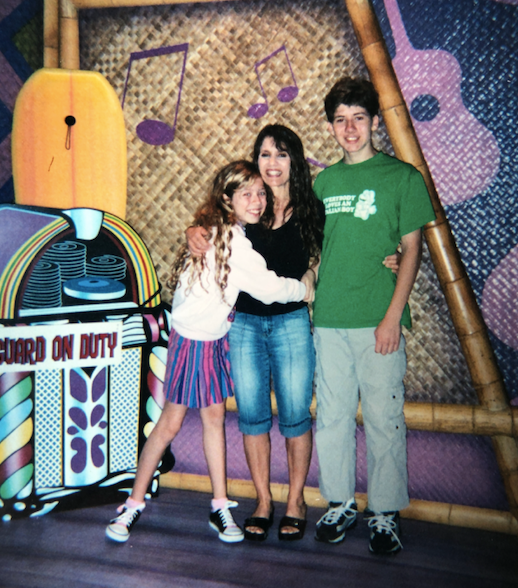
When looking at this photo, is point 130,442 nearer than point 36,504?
No

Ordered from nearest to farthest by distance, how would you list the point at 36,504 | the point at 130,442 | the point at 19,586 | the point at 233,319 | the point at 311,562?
the point at 19,586
the point at 311,562
the point at 233,319
the point at 36,504
the point at 130,442

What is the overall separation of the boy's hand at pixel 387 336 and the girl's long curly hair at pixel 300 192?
0.36m

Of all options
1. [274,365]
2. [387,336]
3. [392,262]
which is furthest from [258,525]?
[392,262]

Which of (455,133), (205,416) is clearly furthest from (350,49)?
(205,416)

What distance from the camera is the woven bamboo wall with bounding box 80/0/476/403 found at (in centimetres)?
193

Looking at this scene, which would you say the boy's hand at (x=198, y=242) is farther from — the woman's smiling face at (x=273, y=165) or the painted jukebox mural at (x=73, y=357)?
the painted jukebox mural at (x=73, y=357)

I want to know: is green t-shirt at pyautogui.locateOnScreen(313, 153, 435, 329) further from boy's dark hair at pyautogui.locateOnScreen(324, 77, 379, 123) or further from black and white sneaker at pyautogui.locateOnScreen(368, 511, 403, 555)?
black and white sneaker at pyautogui.locateOnScreen(368, 511, 403, 555)

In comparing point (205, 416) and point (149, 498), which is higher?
point (205, 416)

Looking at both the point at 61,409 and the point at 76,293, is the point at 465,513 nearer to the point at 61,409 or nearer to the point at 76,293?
the point at 61,409

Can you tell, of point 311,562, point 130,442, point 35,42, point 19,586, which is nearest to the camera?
point 19,586

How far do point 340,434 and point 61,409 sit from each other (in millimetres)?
1061

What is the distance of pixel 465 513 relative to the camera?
1.85m

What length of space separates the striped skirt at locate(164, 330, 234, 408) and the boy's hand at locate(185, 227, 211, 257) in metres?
0.31

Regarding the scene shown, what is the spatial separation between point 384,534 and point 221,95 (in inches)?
71.9
